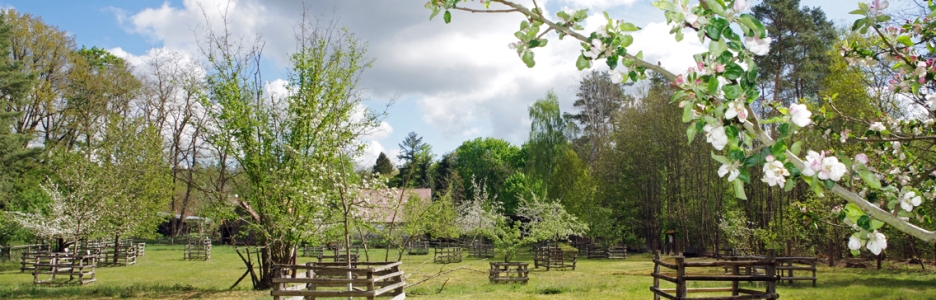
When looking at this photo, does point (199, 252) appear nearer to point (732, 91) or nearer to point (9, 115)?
point (9, 115)

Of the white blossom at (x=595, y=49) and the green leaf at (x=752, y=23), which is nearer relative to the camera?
the green leaf at (x=752, y=23)

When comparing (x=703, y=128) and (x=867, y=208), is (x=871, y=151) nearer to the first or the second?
(x=867, y=208)

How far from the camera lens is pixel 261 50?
48.8 feet

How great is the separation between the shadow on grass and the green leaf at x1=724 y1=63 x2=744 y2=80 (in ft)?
45.8

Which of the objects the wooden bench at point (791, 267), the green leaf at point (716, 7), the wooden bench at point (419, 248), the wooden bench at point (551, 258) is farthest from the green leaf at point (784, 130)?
the wooden bench at point (419, 248)

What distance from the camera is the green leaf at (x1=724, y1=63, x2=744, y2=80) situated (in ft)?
6.38

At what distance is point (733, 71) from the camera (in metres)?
1.95

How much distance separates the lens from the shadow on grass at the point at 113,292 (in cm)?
1372

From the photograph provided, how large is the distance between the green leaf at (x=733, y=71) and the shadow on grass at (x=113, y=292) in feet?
45.8

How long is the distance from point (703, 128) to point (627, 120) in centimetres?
3274

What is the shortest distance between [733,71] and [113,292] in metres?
16.1

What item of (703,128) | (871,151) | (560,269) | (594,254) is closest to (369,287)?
(871,151)

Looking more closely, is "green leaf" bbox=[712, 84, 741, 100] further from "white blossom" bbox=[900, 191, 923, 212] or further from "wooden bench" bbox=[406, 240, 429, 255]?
"wooden bench" bbox=[406, 240, 429, 255]

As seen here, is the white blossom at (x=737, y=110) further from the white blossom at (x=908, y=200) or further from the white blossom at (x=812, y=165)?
the white blossom at (x=908, y=200)
